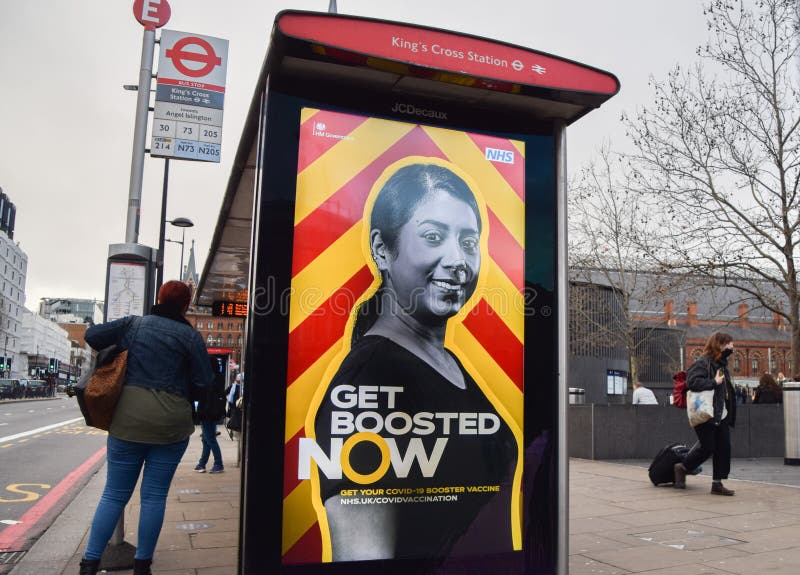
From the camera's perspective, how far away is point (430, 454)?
3.71 m

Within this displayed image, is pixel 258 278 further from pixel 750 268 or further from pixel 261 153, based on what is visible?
pixel 750 268

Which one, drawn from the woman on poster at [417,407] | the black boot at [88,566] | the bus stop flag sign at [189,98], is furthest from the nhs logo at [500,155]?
the bus stop flag sign at [189,98]

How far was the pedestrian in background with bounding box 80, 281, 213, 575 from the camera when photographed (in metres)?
3.96

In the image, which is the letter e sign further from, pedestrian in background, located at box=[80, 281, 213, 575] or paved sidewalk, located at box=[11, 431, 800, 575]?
paved sidewalk, located at box=[11, 431, 800, 575]

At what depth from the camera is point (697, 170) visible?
1739 centimetres

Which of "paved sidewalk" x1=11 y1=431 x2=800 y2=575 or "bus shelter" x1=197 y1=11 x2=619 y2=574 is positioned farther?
"paved sidewalk" x1=11 y1=431 x2=800 y2=575

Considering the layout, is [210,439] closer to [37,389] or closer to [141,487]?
[141,487]

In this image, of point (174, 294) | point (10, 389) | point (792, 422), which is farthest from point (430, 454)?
point (10, 389)

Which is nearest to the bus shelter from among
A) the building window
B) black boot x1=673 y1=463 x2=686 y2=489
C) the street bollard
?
black boot x1=673 y1=463 x2=686 y2=489

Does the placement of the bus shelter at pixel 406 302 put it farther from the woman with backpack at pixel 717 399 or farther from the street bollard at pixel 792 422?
the street bollard at pixel 792 422

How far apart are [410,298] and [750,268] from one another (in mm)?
15634

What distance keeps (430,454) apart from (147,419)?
160 cm

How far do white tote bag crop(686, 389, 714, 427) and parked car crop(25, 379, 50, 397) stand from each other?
68037 millimetres

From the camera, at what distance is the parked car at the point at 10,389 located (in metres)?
54.1
